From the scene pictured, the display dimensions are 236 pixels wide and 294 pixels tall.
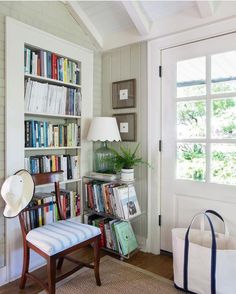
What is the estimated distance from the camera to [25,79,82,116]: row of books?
2127 millimetres

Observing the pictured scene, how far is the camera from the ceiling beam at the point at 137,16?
2129mm

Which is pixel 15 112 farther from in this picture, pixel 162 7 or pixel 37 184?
pixel 162 7

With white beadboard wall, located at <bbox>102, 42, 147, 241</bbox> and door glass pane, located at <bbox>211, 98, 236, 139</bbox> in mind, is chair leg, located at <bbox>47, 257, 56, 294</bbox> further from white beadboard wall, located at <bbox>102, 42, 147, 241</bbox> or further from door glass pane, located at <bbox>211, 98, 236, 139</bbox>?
door glass pane, located at <bbox>211, 98, 236, 139</bbox>

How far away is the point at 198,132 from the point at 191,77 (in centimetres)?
50

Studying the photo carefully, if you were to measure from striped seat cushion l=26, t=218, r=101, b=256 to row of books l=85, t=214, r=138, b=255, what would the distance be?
1.39 ft

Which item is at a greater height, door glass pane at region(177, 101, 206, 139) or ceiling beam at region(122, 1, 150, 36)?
ceiling beam at region(122, 1, 150, 36)

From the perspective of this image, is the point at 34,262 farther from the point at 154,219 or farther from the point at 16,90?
the point at 16,90

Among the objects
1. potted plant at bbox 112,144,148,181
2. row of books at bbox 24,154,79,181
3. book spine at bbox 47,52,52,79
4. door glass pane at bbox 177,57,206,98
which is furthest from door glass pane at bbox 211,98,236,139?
book spine at bbox 47,52,52,79

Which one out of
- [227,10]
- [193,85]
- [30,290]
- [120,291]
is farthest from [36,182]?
[227,10]

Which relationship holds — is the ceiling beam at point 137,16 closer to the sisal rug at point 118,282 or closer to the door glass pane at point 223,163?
the door glass pane at point 223,163

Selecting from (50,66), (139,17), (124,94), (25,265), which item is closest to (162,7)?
(139,17)

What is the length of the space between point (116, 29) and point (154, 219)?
197 centimetres

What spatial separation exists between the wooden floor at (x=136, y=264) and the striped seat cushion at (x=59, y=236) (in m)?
0.43

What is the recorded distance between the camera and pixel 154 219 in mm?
2430
